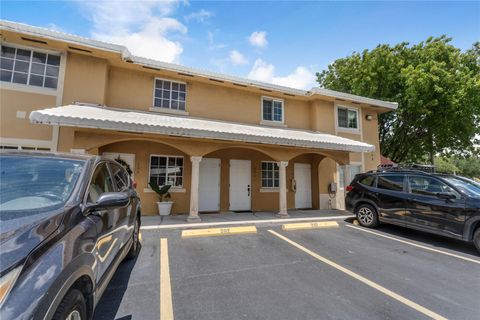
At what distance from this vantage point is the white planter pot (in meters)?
8.62

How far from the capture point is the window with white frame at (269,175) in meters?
11.2

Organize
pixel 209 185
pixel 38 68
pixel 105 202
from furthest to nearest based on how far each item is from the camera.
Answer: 1. pixel 209 185
2. pixel 38 68
3. pixel 105 202

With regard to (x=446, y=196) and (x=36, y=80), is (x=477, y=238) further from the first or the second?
(x=36, y=80)

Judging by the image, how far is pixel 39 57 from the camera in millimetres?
7738

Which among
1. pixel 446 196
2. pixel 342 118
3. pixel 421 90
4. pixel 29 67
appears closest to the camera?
pixel 446 196

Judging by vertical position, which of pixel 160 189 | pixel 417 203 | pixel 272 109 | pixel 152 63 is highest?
pixel 152 63

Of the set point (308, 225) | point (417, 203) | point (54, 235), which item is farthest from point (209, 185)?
point (54, 235)

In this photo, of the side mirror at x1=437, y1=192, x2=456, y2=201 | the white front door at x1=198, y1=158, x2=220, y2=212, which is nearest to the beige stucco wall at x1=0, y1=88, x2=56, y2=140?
the white front door at x1=198, y1=158, x2=220, y2=212

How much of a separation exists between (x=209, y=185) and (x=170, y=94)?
4380mm

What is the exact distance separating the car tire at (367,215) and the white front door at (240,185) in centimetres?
471

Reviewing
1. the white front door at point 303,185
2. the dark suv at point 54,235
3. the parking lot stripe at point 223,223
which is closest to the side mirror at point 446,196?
the parking lot stripe at point 223,223

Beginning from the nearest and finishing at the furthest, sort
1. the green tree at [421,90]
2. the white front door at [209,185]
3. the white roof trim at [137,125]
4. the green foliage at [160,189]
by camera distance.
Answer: the white roof trim at [137,125], the green foliage at [160,189], the white front door at [209,185], the green tree at [421,90]

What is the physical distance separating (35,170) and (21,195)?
1.27 feet

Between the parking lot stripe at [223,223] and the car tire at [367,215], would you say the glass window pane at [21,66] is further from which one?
the car tire at [367,215]
